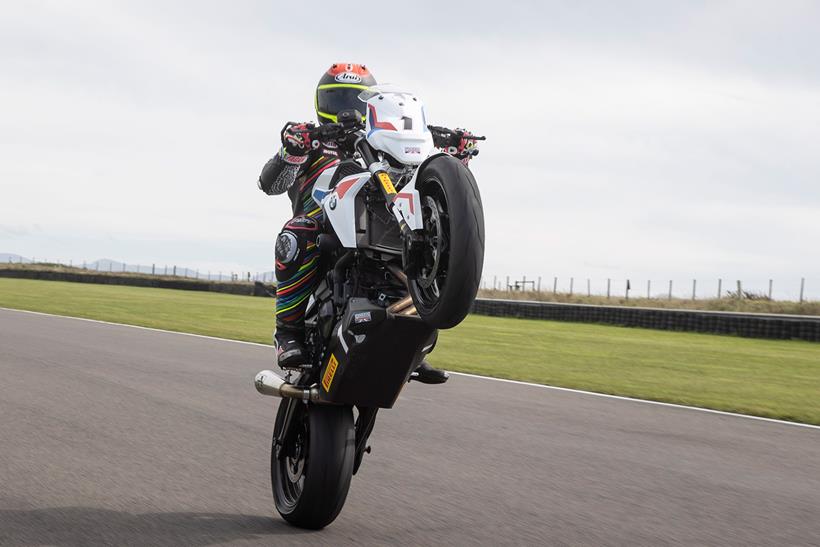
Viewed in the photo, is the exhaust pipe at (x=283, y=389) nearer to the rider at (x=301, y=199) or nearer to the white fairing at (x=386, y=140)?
the rider at (x=301, y=199)

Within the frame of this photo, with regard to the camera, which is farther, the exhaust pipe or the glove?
the glove

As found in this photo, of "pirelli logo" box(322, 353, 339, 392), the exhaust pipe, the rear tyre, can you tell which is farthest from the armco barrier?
"pirelli logo" box(322, 353, 339, 392)

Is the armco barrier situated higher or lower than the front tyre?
lower

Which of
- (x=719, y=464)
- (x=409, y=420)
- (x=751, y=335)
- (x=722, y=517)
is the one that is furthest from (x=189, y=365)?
(x=751, y=335)

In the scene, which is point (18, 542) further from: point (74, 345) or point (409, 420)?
point (74, 345)

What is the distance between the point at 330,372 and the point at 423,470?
5.96ft

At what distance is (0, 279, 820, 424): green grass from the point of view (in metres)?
11.1

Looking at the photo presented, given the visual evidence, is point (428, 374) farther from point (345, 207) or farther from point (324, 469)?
point (345, 207)

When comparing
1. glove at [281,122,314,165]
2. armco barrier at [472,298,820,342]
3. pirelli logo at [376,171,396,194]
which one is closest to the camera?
pirelli logo at [376,171,396,194]

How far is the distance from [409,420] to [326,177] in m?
3.56

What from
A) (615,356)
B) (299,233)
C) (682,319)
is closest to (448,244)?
(299,233)

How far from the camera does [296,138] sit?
4688 mm

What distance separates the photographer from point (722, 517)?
4961 mm

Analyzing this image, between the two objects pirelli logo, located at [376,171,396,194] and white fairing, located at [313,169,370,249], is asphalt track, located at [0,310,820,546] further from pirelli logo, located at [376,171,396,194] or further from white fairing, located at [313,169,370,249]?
pirelli logo, located at [376,171,396,194]
